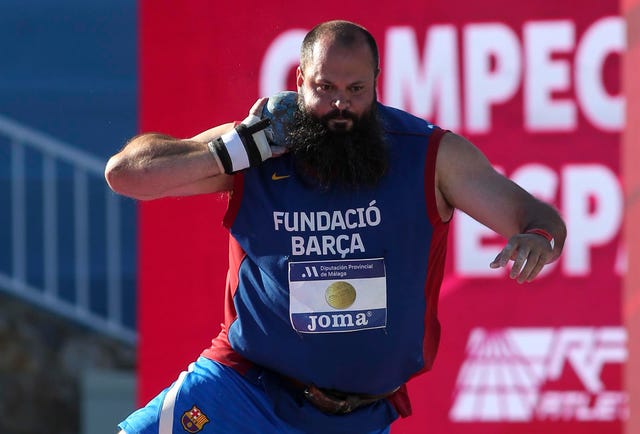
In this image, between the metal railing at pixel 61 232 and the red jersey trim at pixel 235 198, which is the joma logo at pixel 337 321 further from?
the metal railing at pixel 61 232

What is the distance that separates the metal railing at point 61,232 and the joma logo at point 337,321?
476 cm

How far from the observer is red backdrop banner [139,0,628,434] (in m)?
5.43

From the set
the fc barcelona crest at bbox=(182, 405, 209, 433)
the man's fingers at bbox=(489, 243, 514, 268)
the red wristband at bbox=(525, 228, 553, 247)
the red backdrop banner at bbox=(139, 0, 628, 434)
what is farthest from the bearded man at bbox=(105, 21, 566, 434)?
the red backdrop banner at bbox=(139, 0, 628, 434)

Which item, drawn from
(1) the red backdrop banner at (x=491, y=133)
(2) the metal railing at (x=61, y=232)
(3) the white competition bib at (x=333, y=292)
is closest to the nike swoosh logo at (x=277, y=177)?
(3) the white competition bib at (x=333, y=292)

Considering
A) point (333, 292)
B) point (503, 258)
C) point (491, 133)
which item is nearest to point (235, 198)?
point (333, 292)

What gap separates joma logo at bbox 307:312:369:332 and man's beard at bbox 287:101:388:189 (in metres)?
0.38

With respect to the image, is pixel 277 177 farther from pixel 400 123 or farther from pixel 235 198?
pixel 400 123

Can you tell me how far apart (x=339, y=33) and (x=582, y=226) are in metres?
1.95

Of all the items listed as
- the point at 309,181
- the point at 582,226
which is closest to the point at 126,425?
the point at 309,181

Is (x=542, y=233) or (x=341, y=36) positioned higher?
(x=341, y=36)

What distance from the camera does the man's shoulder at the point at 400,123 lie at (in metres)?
4.02

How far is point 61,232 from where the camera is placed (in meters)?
8.72

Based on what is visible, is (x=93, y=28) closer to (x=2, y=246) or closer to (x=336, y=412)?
(x=2, y=246)

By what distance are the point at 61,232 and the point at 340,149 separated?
5.15 m
